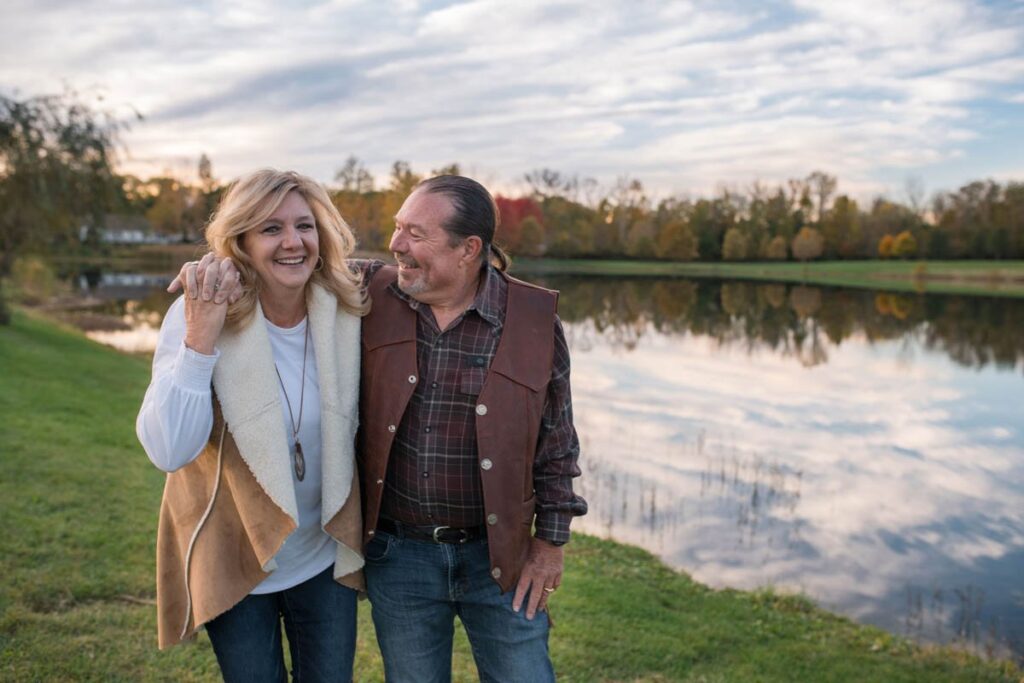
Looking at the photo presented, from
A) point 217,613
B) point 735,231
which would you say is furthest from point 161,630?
point 735,231

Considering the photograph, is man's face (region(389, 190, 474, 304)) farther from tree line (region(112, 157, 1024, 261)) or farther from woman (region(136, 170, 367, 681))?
tree line (region(112, 157, 1024, 261))

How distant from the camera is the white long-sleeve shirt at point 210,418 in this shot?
2307 millimetres

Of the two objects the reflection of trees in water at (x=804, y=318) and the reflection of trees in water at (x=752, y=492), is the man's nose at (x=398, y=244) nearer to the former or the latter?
the reflection of trees in water at (x=752, y=492)

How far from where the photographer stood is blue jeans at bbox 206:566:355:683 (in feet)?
8.59

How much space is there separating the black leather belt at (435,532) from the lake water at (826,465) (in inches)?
206

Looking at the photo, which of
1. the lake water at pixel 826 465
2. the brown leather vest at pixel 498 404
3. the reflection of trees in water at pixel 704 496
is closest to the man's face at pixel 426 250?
the brown leather vest at pixel 498 404

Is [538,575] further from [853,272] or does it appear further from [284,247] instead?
[853,272]

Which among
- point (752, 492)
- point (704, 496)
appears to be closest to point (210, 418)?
point (704, 496)

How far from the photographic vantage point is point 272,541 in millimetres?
2535

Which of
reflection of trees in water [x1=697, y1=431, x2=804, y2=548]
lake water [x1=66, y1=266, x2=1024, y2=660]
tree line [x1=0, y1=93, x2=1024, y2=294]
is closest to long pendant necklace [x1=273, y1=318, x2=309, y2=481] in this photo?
lake water [x1=66, y1=266, x2=1024, y2=660]

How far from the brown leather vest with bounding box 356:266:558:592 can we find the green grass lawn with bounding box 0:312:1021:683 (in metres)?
2.13

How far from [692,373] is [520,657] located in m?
16.4

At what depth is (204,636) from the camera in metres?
4.62

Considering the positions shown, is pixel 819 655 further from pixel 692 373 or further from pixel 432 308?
pixel 692 373
